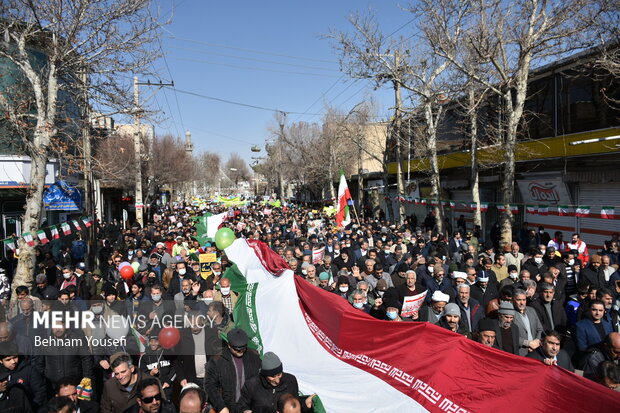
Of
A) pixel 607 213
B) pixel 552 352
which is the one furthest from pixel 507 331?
pixel 607 213

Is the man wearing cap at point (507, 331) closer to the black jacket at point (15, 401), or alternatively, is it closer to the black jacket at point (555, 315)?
the black jacket at point (555, 315)

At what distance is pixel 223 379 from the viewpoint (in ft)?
15.7

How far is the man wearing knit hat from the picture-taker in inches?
169

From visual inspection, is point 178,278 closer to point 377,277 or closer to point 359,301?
point 377,277

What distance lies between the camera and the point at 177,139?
4606cm

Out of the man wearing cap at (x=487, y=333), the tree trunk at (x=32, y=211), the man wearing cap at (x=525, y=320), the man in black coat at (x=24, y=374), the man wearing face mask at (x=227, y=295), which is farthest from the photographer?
the tree trunk at (x=32, y=211)

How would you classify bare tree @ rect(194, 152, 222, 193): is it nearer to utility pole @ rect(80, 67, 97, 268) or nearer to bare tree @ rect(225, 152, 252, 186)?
bare tree @ rect(225, 152, 252, 186)

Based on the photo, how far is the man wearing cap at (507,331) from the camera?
5590 millimetres

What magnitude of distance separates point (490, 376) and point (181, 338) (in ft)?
11.5

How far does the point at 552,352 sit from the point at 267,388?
9.78 ft

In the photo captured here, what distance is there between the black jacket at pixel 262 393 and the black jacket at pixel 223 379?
0.98 feet

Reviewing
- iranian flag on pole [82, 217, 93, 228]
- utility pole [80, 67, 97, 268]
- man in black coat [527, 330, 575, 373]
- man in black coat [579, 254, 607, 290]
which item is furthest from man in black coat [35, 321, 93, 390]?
iranian flag on pole [82, 217, 93, 228]

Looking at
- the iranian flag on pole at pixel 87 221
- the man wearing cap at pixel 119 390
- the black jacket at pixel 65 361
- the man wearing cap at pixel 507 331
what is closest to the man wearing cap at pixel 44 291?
the black jacket at pixel 65 361

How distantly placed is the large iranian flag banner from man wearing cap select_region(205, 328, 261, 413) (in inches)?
32.2
